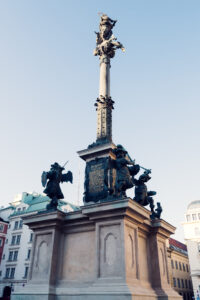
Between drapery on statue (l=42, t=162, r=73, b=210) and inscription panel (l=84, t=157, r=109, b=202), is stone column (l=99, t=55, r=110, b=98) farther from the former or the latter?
drapery on statue (l=42, t=162, r=73, b=210)

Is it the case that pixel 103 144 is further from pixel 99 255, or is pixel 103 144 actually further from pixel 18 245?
pixel 18 245

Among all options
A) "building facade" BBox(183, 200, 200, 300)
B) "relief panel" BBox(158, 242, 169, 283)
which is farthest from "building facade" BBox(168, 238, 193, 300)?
"relief panel" BBox(158, 242, 169, 283)

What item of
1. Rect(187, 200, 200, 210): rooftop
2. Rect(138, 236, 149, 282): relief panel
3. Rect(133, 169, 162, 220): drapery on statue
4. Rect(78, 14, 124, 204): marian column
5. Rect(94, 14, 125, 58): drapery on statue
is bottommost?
Rect(138, 236, 149, 282): relief panel

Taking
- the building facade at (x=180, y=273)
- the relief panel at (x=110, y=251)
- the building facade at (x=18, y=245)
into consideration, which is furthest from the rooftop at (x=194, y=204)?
the relief panel at (x=110, y=251)

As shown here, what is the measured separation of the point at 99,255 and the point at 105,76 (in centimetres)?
1109

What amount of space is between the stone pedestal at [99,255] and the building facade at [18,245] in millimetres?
33575

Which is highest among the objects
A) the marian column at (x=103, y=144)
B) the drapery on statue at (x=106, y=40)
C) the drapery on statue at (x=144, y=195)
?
the drapery on statue at (x=106, y=40)

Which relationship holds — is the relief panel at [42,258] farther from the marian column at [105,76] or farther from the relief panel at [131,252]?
the marian column at [105,76]

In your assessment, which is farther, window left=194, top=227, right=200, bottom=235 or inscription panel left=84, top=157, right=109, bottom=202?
window left=194, top=227, right=200, bottom=235

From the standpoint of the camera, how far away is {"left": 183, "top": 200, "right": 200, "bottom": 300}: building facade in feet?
173

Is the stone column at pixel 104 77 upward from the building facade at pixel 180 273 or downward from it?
upward

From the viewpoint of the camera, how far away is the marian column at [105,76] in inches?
593

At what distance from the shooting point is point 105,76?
55.8ft

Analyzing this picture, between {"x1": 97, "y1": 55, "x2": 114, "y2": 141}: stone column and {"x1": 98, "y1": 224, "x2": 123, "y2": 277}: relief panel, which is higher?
{"x1": 97, "y1": 55, "x2": 114, "y2": 141}: stone column
